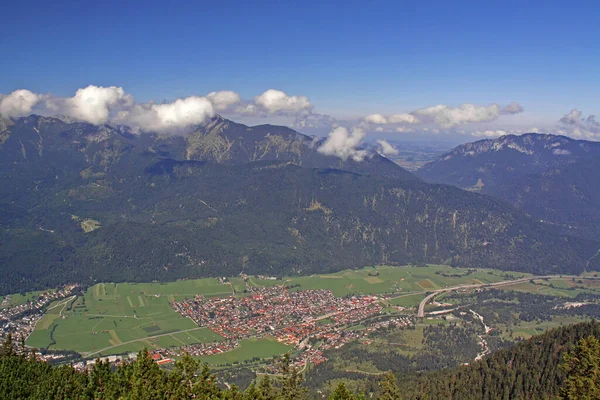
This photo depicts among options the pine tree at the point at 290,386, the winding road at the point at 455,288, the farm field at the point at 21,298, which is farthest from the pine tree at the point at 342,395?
the farm field at the point at 21,298

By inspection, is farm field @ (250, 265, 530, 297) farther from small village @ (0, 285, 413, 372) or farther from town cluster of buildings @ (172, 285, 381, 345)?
town cluster of buildings @ (172, 285, 381, 345)

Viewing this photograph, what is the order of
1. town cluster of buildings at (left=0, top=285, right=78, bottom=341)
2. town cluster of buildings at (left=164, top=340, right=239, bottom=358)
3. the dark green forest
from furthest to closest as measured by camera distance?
1. town cluster of buildings at (left=0, top=285, right=78, bottom=341)
2. town cluster of buildings at (left=164, top=340, right=239, bottom=358)
3. the dark green forest

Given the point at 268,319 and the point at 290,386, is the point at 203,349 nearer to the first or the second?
the point at 268,319

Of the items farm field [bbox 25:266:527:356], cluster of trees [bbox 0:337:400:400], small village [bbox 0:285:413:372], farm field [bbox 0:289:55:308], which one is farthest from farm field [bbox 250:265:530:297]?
cluster of trees [bbox 0:337:400:400]

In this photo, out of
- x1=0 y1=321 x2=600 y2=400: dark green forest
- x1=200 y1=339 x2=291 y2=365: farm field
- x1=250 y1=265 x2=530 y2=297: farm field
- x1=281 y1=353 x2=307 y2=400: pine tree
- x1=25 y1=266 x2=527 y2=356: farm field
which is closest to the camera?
x1=0 y1=321 x2=600 y2=400: dark green forest

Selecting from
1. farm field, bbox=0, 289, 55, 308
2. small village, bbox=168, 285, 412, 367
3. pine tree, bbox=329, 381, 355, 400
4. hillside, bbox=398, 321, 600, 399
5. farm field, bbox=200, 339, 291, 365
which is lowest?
farm field, bbox=200, 339, 291, 365

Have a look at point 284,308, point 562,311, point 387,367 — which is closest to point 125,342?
point 284,308

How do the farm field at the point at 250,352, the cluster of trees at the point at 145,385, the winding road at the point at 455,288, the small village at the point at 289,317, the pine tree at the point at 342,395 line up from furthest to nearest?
the winding road at the point at 455,288
the small village at the point at 289,317
the farm field at the point at 250,352
the cluster of trees at the point at 145,385
the pine tree at the point at 342,395

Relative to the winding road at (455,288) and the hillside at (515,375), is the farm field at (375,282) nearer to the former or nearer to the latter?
the winding road at (455,288)

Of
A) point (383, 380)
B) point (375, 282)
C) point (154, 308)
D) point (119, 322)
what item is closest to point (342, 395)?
point (383, 380)
